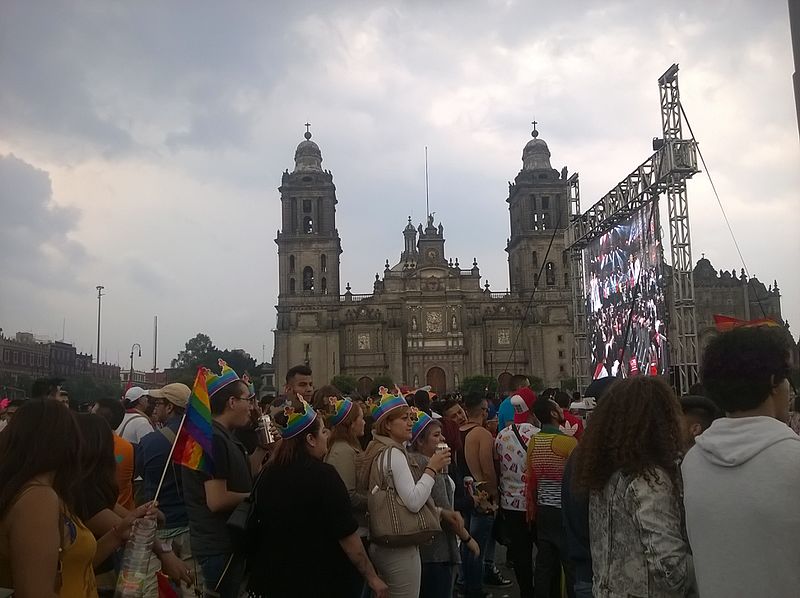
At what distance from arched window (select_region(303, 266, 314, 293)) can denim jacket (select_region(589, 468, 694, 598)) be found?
54.4 metres

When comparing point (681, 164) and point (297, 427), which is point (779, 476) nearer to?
point (297, 427)

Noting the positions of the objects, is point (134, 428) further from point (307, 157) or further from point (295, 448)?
point (307, 157)

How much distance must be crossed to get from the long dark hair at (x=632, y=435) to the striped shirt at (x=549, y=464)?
2.19 meters

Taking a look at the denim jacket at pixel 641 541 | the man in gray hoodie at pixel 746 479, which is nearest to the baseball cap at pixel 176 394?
the denim jacket at pixel 641 541

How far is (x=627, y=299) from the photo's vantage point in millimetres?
21500

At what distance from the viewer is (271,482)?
13.8 ft

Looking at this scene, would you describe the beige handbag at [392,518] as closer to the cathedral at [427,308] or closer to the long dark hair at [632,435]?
the long dark hair at [632,435]

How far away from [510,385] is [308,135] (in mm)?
54579

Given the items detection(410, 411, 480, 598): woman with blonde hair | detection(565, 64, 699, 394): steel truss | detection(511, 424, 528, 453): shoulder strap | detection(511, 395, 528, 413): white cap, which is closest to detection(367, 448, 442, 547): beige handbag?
detection(410, 411, 480, 598): woman with blonde hair

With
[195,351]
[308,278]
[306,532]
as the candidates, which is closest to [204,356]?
[195,351]

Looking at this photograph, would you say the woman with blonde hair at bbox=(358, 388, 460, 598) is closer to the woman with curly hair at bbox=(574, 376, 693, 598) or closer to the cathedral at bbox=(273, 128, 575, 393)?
the woman with curly hair at bbox=(574, 376, 693, 598)

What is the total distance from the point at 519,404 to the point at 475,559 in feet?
5.06

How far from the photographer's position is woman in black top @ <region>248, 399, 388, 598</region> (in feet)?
13.4

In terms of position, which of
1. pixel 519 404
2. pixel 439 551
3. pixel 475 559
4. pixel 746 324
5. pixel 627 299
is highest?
pixel 627 299
